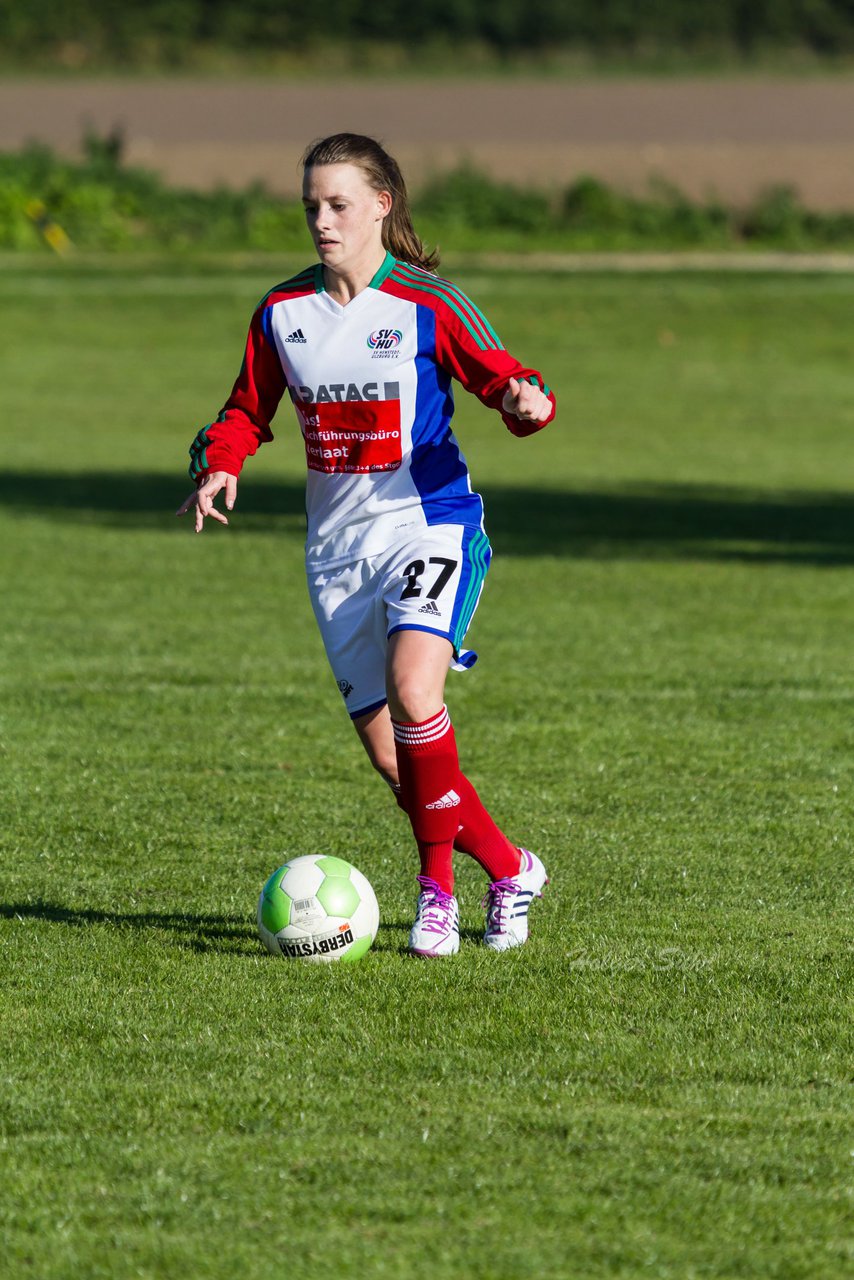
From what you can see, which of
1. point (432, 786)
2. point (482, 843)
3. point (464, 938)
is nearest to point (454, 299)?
point (432, 786)

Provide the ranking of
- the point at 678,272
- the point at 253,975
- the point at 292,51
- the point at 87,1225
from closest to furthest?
the point at 87,1225 → the point at 253,975 → the point at 678,272 → the point at 292,51

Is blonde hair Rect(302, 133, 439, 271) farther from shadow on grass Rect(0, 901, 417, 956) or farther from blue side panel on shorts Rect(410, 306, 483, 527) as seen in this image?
shadow on grass Rect(0, 901, 417, 956)

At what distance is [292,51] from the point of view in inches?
1967

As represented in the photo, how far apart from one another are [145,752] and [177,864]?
1761 mm

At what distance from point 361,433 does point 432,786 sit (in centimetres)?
98

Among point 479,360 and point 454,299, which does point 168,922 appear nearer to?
point 479,360

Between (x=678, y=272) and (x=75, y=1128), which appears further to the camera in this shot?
(x=678, y=272)

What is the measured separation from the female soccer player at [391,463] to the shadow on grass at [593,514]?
917cm

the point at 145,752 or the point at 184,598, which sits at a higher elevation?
the point at 145,752

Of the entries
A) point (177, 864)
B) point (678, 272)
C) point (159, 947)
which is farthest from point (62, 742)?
point (678, 272)

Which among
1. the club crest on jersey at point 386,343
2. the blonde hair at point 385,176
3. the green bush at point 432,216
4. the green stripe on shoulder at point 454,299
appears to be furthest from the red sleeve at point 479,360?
the green bush at point 432,216

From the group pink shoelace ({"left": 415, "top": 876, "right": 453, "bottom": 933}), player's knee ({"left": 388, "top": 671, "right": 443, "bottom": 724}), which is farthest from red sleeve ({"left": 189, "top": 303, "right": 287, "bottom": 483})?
pink shoelace ({"left": 415, "top": 876, "right": 453, "bottom": 933})

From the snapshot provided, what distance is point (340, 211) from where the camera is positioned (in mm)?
5445

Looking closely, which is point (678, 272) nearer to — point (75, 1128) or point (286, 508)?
point (286, 508)
